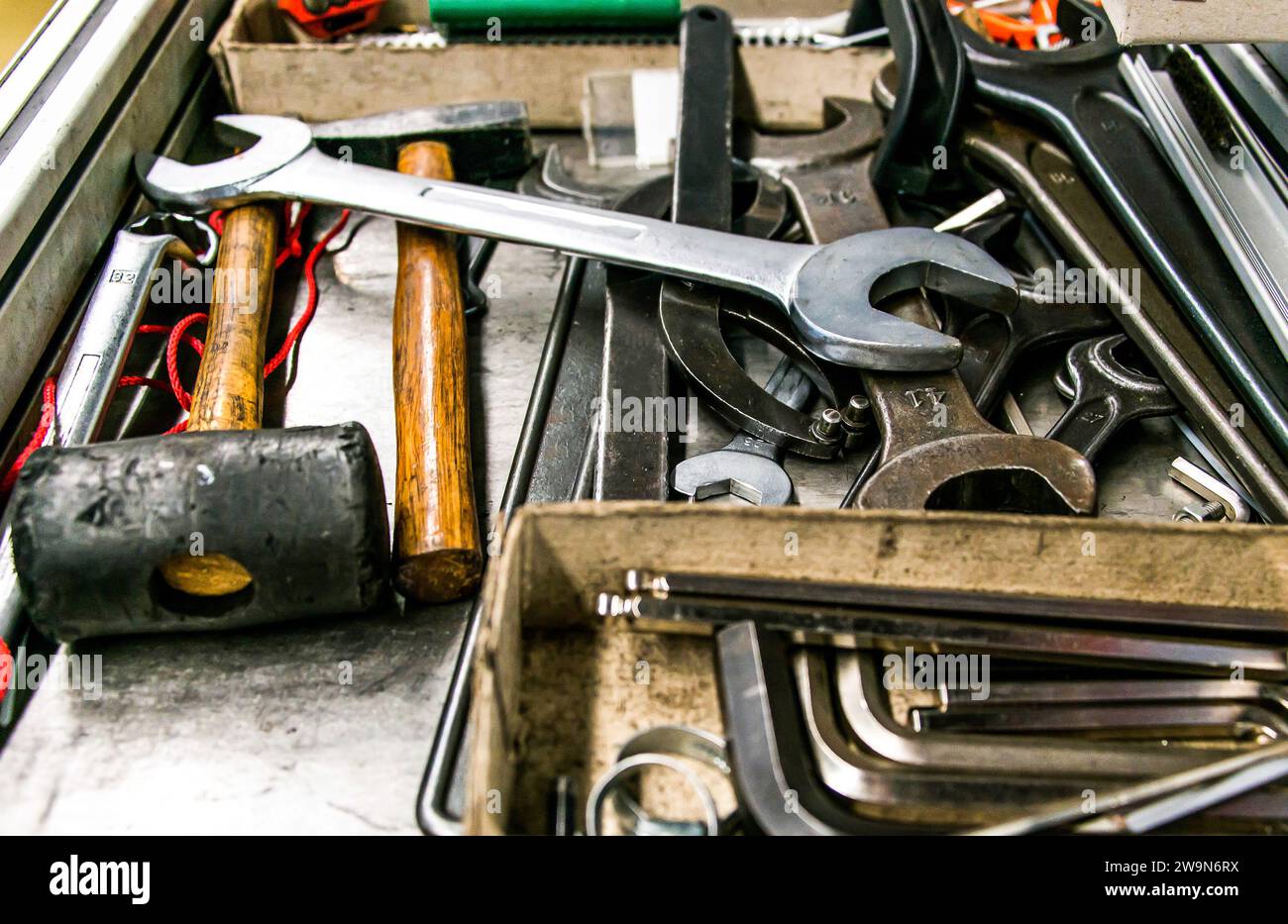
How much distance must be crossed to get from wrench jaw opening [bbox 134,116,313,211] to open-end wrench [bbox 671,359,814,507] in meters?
0.77

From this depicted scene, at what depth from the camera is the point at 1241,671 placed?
3.37 ft

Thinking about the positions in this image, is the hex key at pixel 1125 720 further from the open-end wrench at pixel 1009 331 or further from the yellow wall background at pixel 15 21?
the yellow wall background at pixel 15 21

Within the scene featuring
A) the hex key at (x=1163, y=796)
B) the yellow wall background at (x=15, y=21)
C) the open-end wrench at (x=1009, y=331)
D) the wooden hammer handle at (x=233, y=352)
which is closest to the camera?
the hex key at (x=1163, y=796)

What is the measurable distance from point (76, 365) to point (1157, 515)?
1.36m

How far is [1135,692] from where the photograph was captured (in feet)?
3.40

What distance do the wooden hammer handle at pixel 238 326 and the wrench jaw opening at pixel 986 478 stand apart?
76 cm

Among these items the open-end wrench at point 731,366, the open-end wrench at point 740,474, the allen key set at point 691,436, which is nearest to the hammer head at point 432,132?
the allen key set at point 691,436

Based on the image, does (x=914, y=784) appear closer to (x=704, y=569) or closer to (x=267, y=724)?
(x=704, y=569)

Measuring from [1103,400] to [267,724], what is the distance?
3.52 ft

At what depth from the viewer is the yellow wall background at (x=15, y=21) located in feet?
6.50

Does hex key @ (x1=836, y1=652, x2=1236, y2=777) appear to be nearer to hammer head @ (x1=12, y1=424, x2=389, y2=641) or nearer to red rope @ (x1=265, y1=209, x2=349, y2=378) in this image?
hammer head @ (x1=12, y1=424, x2=389, y2=641)

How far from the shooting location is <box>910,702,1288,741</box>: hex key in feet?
3.33

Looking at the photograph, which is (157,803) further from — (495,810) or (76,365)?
(76,365)
